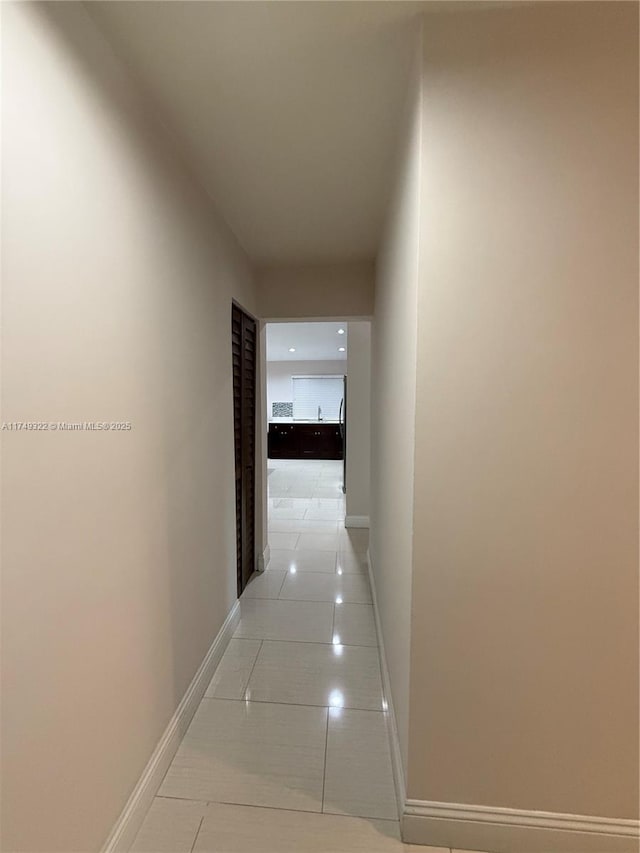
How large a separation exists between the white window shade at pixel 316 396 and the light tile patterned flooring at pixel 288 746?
7993 millimetres

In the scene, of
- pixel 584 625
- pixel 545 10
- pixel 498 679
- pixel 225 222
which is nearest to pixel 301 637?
pixel 498 679

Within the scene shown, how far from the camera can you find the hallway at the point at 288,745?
1.33 m

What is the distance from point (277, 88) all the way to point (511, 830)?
2.45 meters

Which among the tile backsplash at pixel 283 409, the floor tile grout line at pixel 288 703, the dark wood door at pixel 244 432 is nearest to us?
the floor tile grout line at pixel 288 703

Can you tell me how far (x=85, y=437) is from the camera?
3.60 feet

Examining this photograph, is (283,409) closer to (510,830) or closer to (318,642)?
(318,642)

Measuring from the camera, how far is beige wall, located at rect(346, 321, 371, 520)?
4383 millimetres

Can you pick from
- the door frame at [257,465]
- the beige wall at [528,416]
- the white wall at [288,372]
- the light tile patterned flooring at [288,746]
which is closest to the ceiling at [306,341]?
the white wall at [288,372]

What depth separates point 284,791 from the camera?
147cm

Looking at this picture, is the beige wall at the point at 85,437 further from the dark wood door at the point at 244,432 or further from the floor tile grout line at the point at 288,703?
the dark wood door at the point at 244,432

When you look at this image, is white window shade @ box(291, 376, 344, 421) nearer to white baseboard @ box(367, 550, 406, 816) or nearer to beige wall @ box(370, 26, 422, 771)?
white baseboard @ box(367, 550, 406, 816)

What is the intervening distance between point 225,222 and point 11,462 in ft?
6.32

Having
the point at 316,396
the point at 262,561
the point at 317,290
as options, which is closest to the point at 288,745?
the point at 262,561

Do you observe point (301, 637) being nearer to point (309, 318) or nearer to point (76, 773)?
point (76, 773)
